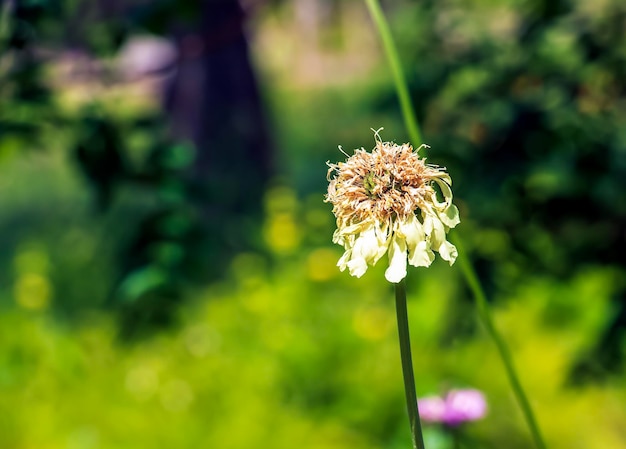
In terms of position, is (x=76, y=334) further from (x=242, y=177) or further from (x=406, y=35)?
(x=242, y=177)

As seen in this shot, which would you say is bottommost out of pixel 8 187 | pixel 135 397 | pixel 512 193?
pixel 135 397

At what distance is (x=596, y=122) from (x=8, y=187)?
18.4 feet

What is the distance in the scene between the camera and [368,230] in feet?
2.29

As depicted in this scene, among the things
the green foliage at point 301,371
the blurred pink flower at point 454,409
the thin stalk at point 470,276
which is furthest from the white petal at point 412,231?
the green foliage at point 301,371

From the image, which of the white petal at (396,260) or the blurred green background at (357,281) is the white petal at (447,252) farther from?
the blurred green background at (357,281)

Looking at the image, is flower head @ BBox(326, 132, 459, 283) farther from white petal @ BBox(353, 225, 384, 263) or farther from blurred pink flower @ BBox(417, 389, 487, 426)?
blurred pink flower @ BBox(417, 389, 487, 426)

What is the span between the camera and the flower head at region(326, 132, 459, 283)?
0.67 m

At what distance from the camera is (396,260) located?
25.9 inches

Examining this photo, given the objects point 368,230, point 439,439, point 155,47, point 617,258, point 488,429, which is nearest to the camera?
point 368,230

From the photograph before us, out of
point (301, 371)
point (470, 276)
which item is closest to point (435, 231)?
point (470, 276)

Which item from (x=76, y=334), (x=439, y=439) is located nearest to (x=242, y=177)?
(x=76, y=334)

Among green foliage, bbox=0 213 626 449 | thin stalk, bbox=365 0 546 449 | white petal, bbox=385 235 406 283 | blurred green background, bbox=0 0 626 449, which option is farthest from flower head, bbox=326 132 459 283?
green foliage, bbox=0 213 626 449

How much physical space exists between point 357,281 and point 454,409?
1583mm

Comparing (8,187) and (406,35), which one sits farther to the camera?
(8,187)
